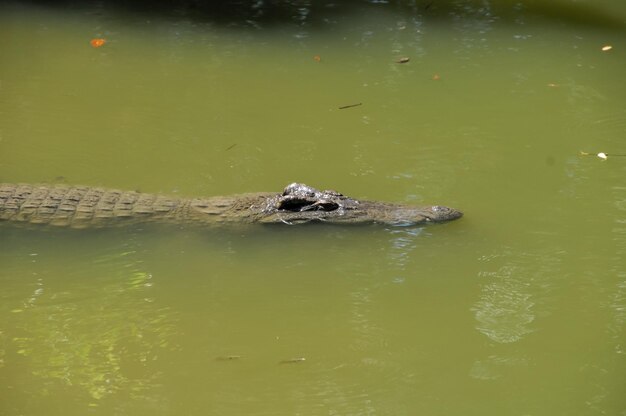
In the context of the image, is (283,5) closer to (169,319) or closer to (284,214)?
(284,214)

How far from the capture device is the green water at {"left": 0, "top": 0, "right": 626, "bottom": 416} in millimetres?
3846

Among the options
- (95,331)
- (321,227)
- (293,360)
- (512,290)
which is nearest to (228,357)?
(293,360)

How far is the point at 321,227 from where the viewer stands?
5270 millimetres

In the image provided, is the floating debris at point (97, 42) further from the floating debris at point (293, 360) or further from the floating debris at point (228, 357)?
the floating debris at point (293, 360)

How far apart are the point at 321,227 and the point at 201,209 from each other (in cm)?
81

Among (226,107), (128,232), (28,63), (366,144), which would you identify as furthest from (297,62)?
(128,232)

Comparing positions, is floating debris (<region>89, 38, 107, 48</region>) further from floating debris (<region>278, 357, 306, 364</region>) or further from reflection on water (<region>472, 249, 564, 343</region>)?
floating debris (<region>278, 357, 306, 364</region>)

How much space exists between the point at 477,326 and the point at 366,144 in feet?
7.39

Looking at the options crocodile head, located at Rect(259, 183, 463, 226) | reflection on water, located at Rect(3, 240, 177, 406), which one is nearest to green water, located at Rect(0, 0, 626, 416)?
reflection on water, located at Rect(3, 240, 177, 406)

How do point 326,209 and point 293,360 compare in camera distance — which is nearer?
point 293,360

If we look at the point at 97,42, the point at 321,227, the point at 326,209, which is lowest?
the point at 321,227

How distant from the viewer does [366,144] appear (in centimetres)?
613

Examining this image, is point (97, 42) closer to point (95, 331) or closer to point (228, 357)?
point (95, 331)

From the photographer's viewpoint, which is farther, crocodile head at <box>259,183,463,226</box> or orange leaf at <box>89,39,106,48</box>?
orange leaf at <box>89,39,106,48</box>
